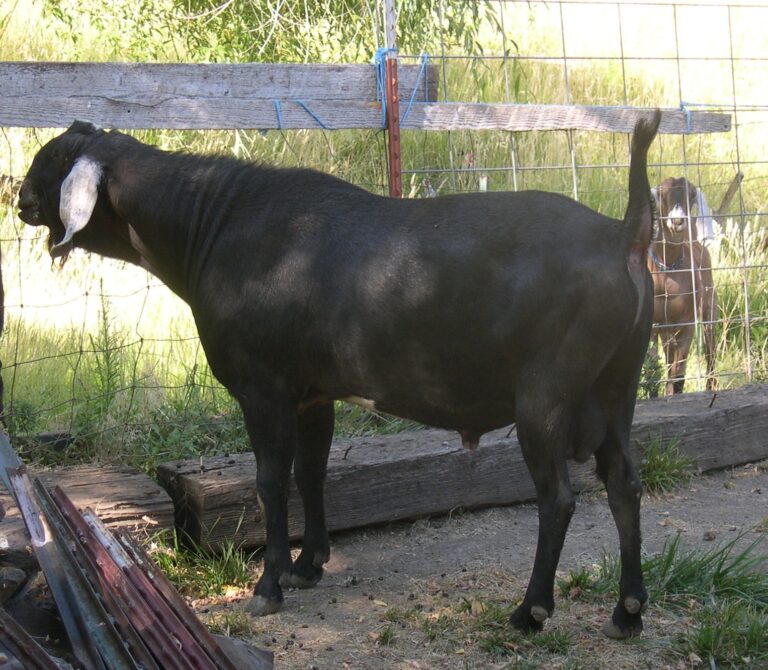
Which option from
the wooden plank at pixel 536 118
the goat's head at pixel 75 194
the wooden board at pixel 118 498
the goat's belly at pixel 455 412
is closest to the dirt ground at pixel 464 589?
the wooden board at pixel 118 498

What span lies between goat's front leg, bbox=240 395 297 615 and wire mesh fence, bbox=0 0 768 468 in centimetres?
119

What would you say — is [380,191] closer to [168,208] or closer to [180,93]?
[180,93]

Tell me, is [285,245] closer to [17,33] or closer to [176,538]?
[176,538]

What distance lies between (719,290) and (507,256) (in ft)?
18.6

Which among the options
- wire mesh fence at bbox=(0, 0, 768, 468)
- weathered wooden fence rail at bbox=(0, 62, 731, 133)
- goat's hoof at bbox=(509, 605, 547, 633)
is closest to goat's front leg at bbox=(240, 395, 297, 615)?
goat's hoof at bbox=(509, 605, 547, 633)

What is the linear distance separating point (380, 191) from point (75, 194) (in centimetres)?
214

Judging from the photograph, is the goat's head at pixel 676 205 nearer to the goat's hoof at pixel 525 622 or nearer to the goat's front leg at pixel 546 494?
the goat's front leg at pixel 546 494

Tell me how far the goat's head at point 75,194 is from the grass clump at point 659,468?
3009 mm

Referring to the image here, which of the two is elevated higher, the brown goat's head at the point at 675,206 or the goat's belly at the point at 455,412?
the brown goat's head at the point at 675,206

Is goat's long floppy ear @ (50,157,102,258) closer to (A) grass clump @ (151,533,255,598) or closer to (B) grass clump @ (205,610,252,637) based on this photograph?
(A) grass clump @ (151,533,255,598)

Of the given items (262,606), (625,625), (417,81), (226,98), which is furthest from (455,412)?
(417,81)

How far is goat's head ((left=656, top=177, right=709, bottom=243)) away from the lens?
7297mm

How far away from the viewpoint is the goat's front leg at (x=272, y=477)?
424 cm

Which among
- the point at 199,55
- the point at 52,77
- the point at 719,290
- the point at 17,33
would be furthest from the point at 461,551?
the point at 17,33
